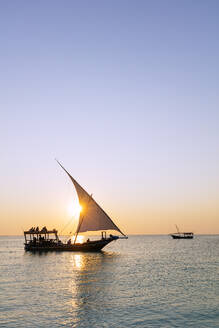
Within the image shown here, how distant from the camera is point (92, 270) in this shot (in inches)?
1636

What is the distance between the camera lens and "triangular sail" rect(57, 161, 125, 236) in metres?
60.5

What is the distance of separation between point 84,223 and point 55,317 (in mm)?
43689

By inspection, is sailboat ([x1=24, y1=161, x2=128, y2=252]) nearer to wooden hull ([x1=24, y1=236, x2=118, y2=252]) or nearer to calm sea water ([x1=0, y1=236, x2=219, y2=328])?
wooden hull ([x1=24, y1=236, x2=118, y2=252])

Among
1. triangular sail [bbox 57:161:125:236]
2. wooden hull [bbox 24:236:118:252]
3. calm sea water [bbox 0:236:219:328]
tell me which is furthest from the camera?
wooden hull [bbox 24:236:118:252]

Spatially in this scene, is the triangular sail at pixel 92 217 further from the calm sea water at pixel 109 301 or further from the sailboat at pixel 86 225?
the calm sea water at pixel 109 301

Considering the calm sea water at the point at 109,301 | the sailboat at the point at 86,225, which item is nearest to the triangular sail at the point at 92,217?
the sailboat at the point at 86,225

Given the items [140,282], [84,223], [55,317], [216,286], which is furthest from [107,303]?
[84,223]

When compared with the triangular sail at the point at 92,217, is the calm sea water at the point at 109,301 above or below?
below

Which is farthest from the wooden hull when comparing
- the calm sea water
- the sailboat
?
the calm sea water

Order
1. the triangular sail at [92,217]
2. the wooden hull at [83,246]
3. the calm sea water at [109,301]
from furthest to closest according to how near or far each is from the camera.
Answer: the wooden hull at [83,246] → the triangular sail at [92,217] → the calm sea water at [109,301]

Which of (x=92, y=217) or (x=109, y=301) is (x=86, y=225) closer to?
(x=92, y=217)

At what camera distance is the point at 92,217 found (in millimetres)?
62156

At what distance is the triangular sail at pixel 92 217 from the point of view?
2381 inches

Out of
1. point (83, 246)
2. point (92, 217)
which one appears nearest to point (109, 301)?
point (92, 217)
